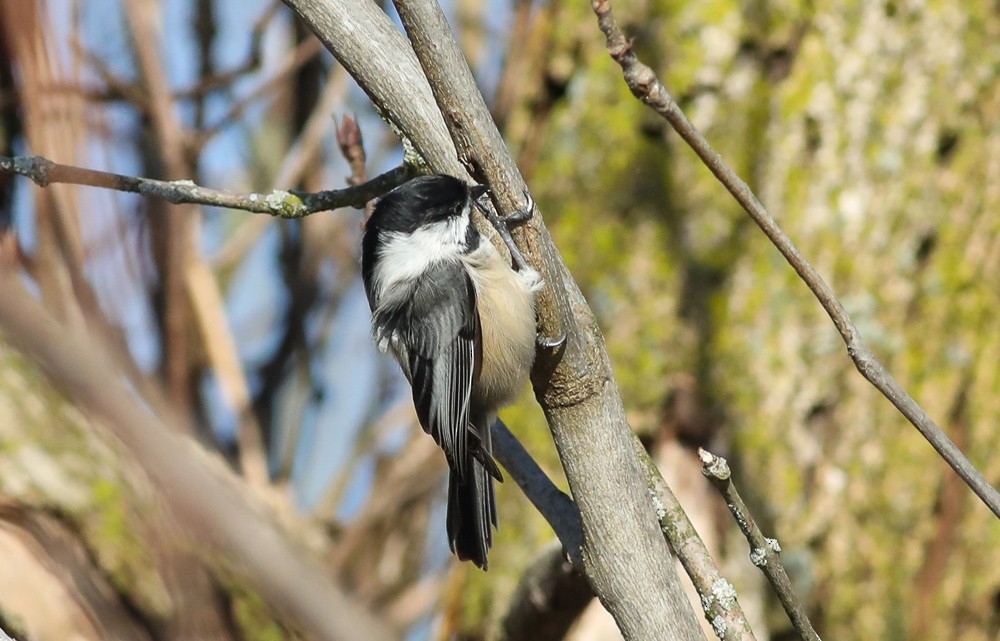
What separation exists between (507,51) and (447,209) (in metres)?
1.91

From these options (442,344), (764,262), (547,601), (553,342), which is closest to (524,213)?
(553,342)

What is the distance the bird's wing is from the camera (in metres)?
1.76

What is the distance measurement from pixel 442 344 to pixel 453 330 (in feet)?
0.11

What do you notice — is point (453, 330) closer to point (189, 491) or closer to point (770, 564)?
point (189, 491)

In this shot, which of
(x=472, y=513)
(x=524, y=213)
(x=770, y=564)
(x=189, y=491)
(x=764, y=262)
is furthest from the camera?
(x=764, y=262)

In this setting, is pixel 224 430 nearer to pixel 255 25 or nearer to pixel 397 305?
pixel 255 25

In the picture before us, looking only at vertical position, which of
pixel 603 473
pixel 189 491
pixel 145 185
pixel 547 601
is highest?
pixel 145 185

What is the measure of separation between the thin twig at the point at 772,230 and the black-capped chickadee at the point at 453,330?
1.96ft

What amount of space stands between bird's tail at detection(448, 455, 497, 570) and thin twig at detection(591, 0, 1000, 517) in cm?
77

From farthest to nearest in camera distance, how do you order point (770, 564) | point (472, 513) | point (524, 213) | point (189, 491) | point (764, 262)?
point (764, 262) < point (472, 513) < point (189, 491) < point (770, 564) < point (524, 213)

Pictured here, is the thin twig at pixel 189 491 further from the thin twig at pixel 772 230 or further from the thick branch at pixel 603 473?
the thin twig at pixel 772 230

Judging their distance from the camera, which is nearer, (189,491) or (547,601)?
(189,491)

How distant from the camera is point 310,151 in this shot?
10.8 feet

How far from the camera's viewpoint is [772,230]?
1.14 meters
